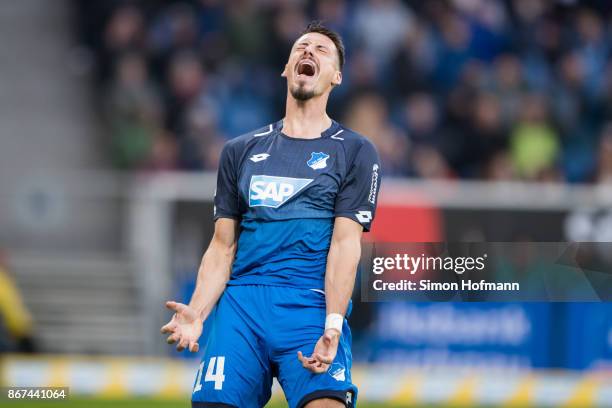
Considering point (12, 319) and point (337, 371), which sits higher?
point (12, 319)

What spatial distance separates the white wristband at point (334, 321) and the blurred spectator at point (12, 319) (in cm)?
880

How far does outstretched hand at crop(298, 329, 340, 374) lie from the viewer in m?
5.25

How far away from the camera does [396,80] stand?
15.2 m

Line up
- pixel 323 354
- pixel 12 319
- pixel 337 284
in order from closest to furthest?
pixel 323 354 < pixel 337 284 < pixel 12 319

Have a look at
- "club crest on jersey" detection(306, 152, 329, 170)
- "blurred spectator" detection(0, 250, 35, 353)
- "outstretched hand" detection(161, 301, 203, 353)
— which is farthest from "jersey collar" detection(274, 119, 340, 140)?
"blurred spectator" detection(0, 250, 35, 353)

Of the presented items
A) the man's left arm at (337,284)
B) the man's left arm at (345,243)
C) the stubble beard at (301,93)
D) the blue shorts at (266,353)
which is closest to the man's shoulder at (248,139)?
the stubble beard at (301,93)

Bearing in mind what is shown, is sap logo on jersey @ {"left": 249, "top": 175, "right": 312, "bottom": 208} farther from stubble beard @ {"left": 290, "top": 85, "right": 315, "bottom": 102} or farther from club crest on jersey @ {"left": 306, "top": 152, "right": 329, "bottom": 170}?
stubble beard @ {"left": 290, "top": 85, "right": 315, "bottom": 102}

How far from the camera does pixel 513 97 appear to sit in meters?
15.1

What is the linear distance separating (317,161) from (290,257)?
476mm

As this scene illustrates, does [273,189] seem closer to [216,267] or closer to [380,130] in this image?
[216,267]

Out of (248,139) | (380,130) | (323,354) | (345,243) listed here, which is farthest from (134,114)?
(323,354)

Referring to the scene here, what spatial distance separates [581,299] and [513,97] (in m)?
8.68

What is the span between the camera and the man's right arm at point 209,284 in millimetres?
5383

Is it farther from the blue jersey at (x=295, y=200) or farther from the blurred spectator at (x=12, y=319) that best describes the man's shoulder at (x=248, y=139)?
the blurred spectator at (x=12, y=319)
